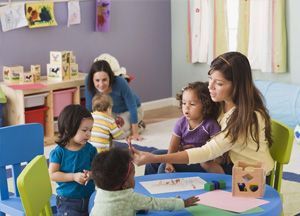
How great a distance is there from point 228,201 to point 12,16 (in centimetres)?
346

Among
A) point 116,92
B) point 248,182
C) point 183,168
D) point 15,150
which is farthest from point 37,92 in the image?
point 248,182

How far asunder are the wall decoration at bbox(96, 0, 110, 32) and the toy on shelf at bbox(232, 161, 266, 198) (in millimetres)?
3802

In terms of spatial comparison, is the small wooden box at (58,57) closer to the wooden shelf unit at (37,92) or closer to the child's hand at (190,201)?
the wooden shelf unit at (37,92)

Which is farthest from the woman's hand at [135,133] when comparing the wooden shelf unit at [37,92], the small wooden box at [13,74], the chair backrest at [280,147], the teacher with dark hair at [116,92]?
the chair backrest at [280,147]

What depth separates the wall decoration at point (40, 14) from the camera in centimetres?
507

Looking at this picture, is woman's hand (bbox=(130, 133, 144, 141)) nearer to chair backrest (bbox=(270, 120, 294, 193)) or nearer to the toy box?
the toy box

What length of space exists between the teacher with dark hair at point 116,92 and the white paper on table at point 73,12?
865 millimetres

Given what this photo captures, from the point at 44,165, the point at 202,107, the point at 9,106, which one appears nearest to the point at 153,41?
the point at 9,106

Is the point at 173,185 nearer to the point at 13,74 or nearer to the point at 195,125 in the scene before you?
the point at 195,125

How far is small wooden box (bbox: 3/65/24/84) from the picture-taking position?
4.90 meters

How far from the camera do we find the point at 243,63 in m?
2.43

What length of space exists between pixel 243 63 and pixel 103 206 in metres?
0.94

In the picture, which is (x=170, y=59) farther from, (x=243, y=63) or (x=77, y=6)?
(x=243, y=63)

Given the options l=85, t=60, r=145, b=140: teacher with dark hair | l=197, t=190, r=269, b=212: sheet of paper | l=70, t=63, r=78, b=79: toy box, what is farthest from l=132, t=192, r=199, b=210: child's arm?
l=70, t=63, r=78, b=79: toy box
